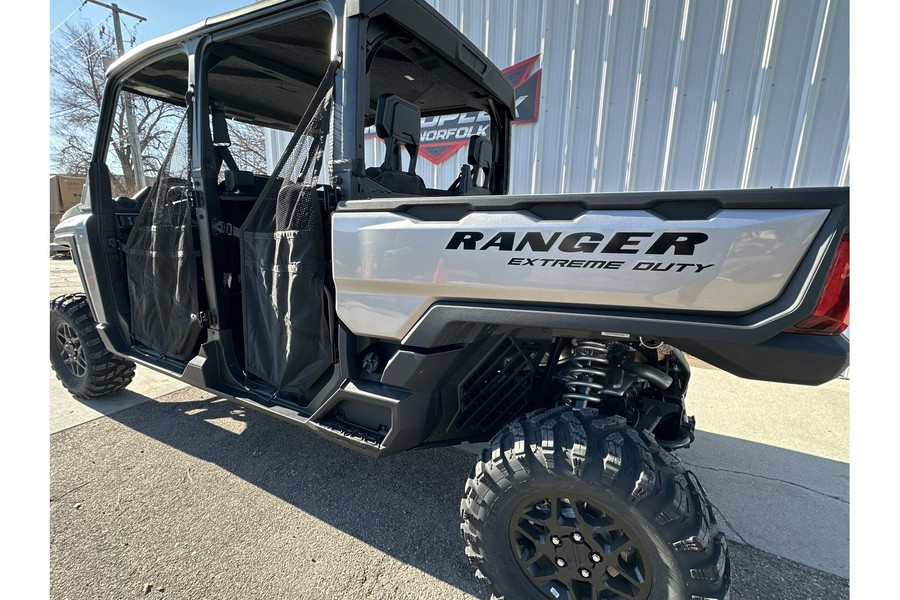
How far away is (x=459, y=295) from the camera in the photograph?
1527 millimetres

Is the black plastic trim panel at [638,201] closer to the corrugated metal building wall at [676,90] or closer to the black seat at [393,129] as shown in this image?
the black seat at [393,129]

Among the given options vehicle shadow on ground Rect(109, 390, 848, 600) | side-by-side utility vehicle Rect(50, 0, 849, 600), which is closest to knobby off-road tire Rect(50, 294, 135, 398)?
vehicle shadow on ground Rect(109, 390, 848, 600)

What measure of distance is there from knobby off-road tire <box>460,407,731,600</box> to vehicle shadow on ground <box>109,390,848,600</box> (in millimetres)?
370

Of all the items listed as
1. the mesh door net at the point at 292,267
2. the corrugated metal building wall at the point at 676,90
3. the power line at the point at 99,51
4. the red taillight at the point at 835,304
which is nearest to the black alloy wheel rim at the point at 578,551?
the red taillight at the point at 835,304

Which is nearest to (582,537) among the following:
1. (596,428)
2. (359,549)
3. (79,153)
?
(596,428)

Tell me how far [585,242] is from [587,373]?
61 centimetres

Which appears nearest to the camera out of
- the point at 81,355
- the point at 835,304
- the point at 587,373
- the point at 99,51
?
the point at 835,304

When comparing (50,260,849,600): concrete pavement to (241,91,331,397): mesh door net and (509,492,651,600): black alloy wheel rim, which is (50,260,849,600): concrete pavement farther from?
(241,91,331,397): mesh door net

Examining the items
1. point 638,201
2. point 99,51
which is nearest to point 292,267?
point 638,201

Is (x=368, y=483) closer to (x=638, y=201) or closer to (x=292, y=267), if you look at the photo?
(x=292, y=267)

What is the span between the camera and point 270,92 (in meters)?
3.05

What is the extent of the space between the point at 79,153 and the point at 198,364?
2320 centimetres

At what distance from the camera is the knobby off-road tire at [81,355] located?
10.5ft

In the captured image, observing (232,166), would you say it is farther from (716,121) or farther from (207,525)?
(716,121)
